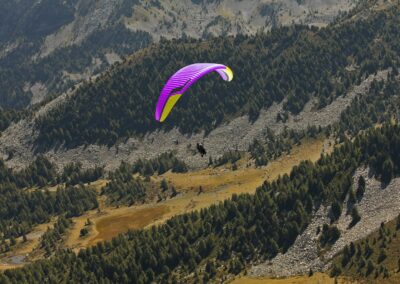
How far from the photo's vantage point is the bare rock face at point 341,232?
269 feet

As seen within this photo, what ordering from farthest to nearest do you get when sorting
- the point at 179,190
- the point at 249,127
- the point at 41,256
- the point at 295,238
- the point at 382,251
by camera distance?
1. the point at 249,127
2. the point at 179,190
3. the point at 41,256
4. the point at 295,238
5. the point at 382,251

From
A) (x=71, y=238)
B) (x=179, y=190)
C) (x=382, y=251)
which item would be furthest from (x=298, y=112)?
(x=382, y=251)

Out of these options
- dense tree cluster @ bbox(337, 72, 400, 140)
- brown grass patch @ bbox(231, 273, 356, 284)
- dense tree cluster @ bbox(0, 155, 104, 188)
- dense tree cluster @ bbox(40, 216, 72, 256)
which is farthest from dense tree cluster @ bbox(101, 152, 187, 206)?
brown grass patch @ bbox(231, 273, 356, 284)

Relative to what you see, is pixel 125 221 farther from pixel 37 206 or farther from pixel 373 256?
pixel 373 256

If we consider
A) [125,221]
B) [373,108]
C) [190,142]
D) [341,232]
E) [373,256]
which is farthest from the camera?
A: [190,142]

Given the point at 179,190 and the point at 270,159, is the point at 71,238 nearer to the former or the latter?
the point at 179,190

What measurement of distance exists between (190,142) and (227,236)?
8638 cm

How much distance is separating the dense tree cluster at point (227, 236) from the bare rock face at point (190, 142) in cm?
6596

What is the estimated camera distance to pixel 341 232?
3361 inches

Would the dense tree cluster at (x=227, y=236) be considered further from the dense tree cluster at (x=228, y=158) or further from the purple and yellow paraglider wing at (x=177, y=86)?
the dense tree cluster at (x=228, y=158)

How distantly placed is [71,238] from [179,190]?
30.4m

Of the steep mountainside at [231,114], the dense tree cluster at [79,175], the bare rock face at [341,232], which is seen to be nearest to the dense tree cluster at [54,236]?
the dense tree cluster at [79,175]

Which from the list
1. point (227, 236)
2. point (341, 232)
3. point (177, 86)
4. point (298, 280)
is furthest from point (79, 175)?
point (177, 86)

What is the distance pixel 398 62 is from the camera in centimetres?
18425
